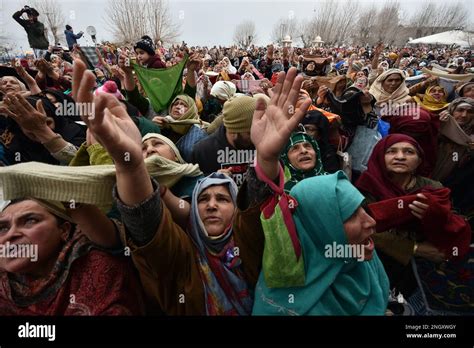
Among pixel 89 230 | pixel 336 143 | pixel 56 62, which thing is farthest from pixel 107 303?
pixel 56 62

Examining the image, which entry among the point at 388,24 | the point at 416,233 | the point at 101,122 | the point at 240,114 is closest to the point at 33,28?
the point at 240,114

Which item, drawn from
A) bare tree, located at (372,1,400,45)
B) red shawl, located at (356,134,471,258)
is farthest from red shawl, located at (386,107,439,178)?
bare tree, located at (372,1,400,45)

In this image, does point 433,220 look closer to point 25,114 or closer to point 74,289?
point 74,289

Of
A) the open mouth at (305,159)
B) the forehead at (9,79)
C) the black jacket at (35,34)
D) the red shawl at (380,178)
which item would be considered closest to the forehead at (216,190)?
the open mouth at (305,159)

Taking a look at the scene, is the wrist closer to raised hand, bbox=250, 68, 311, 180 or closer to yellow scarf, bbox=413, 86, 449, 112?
raised hand, bbox=250, 68, 311, 180

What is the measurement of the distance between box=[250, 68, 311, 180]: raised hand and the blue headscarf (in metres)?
0.41

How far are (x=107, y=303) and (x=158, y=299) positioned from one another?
0.71 ft

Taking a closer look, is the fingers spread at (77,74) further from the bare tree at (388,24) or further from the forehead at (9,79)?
the bare tree at (388,24)

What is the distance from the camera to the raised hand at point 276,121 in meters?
1.18

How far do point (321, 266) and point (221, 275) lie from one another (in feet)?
1.50

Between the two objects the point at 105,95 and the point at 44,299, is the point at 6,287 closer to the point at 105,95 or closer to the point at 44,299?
the point at 44,299

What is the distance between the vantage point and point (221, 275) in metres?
1.33

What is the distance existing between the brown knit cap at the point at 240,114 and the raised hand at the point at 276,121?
98cm

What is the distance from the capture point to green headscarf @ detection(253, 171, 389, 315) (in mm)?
1275
